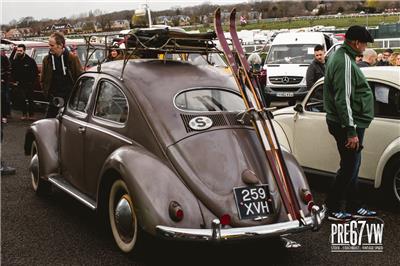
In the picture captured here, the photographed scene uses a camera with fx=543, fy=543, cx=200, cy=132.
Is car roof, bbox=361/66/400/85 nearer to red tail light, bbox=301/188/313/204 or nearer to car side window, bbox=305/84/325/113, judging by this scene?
car side window, bbox=305/84/325/113

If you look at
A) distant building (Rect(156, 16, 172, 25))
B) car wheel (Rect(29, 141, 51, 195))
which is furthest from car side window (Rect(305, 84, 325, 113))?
distant building (Rect(156, 16, 172, 25))

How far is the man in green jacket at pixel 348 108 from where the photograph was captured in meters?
5.29

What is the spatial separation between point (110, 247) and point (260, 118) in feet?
5.85

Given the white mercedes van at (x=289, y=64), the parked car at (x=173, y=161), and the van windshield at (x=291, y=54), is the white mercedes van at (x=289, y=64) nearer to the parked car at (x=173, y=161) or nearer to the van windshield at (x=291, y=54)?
the van windshield at (x=291, y=54)

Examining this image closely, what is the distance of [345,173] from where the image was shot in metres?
5.54

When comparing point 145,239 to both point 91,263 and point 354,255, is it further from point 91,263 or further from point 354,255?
point 354,255

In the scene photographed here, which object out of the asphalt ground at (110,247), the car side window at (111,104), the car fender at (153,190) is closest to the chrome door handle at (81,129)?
the car side window at (111,104)

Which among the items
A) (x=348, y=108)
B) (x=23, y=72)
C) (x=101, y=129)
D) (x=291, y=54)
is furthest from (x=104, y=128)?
(x=291, y=54)

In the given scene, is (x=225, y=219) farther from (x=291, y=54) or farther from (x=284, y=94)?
(x=291, y=54)

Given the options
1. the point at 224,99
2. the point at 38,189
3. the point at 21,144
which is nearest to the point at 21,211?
the point at 38,189

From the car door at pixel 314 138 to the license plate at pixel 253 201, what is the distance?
2.48 meters

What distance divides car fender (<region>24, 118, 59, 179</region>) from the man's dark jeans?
3.10 meters

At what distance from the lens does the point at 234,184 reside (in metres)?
4.34

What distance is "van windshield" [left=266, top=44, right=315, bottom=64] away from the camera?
54.0 feet
